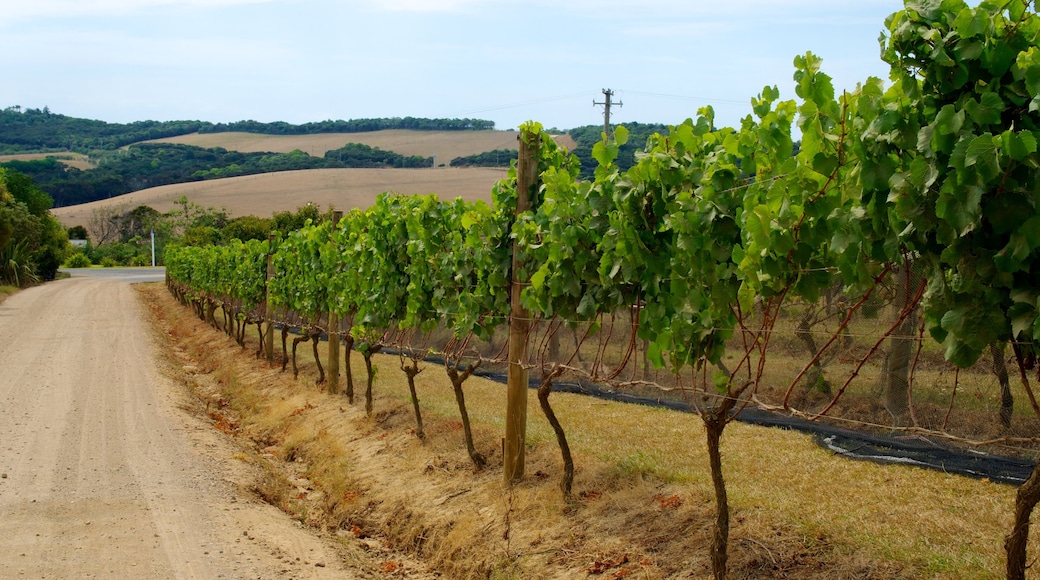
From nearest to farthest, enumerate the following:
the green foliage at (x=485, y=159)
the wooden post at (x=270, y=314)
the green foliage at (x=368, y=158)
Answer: the wooden post at (x=270, y=314) < the green foliage at (x=485, y=159) < the green foliage at (x=368, y=158)

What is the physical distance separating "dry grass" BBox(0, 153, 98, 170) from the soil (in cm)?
12419

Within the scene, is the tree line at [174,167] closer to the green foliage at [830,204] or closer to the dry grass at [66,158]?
the dry grass at [66,158]

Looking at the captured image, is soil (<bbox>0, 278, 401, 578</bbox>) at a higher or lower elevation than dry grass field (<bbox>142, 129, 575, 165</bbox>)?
lower

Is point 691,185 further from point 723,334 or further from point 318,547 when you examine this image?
point 318,547

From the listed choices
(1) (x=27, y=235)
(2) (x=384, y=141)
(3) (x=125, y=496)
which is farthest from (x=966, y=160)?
(2) (x=384, y=141)

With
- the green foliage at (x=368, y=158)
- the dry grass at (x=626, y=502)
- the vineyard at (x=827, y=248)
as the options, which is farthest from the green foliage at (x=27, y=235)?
the vineyard at (x=827, y=248)

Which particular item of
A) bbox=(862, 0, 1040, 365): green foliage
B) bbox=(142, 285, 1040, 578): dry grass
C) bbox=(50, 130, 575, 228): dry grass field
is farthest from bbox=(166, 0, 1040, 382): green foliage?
bbox=(50, 130, 575, 228): dry grass field

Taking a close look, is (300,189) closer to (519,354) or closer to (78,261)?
(78,261)

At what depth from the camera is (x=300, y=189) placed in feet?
267

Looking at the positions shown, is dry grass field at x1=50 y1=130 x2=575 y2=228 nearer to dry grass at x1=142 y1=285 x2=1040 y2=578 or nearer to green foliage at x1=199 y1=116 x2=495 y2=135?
green foliage at x1=199 y1=116 x2=495 y2=135

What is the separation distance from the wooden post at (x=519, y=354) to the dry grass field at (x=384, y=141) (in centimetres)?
7744

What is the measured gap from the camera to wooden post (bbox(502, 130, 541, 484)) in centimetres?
711

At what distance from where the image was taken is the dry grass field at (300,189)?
67.2 meters

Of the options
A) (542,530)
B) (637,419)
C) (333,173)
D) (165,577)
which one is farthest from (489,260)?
(333,173)
